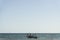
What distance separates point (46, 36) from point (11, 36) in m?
1.64

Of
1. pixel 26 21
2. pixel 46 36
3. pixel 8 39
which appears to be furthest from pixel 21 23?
pixel 46 36

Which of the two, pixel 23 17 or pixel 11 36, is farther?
pixel 11 36

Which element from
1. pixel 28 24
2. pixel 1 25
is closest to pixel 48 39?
pixel 28 24

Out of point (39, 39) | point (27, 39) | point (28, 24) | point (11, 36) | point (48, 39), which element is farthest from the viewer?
point (11, 36)

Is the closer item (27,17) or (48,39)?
(27,17)

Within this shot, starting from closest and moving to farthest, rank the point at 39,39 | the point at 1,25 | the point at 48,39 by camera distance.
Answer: the point at 1,25, the point at 39,39, the point at 48,39

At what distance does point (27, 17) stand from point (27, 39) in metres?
0.93

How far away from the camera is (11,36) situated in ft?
13.5

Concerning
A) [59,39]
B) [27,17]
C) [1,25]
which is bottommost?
[59,39]

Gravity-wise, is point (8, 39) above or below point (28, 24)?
below

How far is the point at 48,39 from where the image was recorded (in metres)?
3.82

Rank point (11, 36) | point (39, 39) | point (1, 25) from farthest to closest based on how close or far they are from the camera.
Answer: point (11, 36) < point (39, 39) < point (1, 25)

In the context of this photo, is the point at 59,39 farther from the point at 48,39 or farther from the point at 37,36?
the point at 37,36

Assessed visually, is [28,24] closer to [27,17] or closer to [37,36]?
[27,17]
